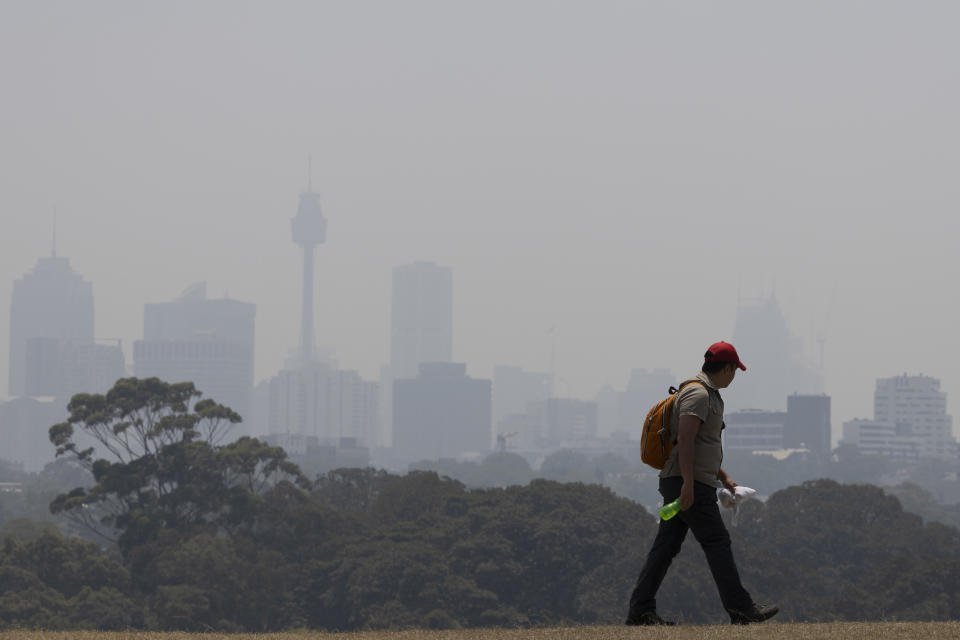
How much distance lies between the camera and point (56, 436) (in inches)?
3135

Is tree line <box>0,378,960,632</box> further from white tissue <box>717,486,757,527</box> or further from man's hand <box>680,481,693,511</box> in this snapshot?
man's hand <box>680,481,693,511</box>

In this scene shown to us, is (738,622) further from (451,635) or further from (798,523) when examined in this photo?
(798,523)

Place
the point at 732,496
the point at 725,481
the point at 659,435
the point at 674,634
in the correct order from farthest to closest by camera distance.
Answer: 1. the point at 725,481
2. the point at 732,496
3. the point at 659,435
4. the point at 674,634

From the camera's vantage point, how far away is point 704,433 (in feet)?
39.1

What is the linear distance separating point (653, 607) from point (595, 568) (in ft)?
200

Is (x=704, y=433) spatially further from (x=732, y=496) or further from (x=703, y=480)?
(x=732, y=496)

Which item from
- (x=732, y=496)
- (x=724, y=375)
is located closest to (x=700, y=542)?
(x=732, y=496)

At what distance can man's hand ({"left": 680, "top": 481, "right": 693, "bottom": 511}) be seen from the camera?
1179 centimetres

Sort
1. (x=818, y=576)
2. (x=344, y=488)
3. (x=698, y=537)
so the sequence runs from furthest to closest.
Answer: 1. (x=344, y=488)
2. (x=818, y=576)
3. (x=698, y=537)

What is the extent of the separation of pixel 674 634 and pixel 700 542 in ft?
3.09

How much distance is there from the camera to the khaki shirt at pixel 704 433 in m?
11.8

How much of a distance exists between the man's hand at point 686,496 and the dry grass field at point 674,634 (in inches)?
41.0

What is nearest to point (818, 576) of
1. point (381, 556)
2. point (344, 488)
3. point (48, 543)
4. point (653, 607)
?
point (381, 556)

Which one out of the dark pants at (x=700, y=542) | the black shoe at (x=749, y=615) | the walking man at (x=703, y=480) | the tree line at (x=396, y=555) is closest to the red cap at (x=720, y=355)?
the walking man at (x=703, y=480)
